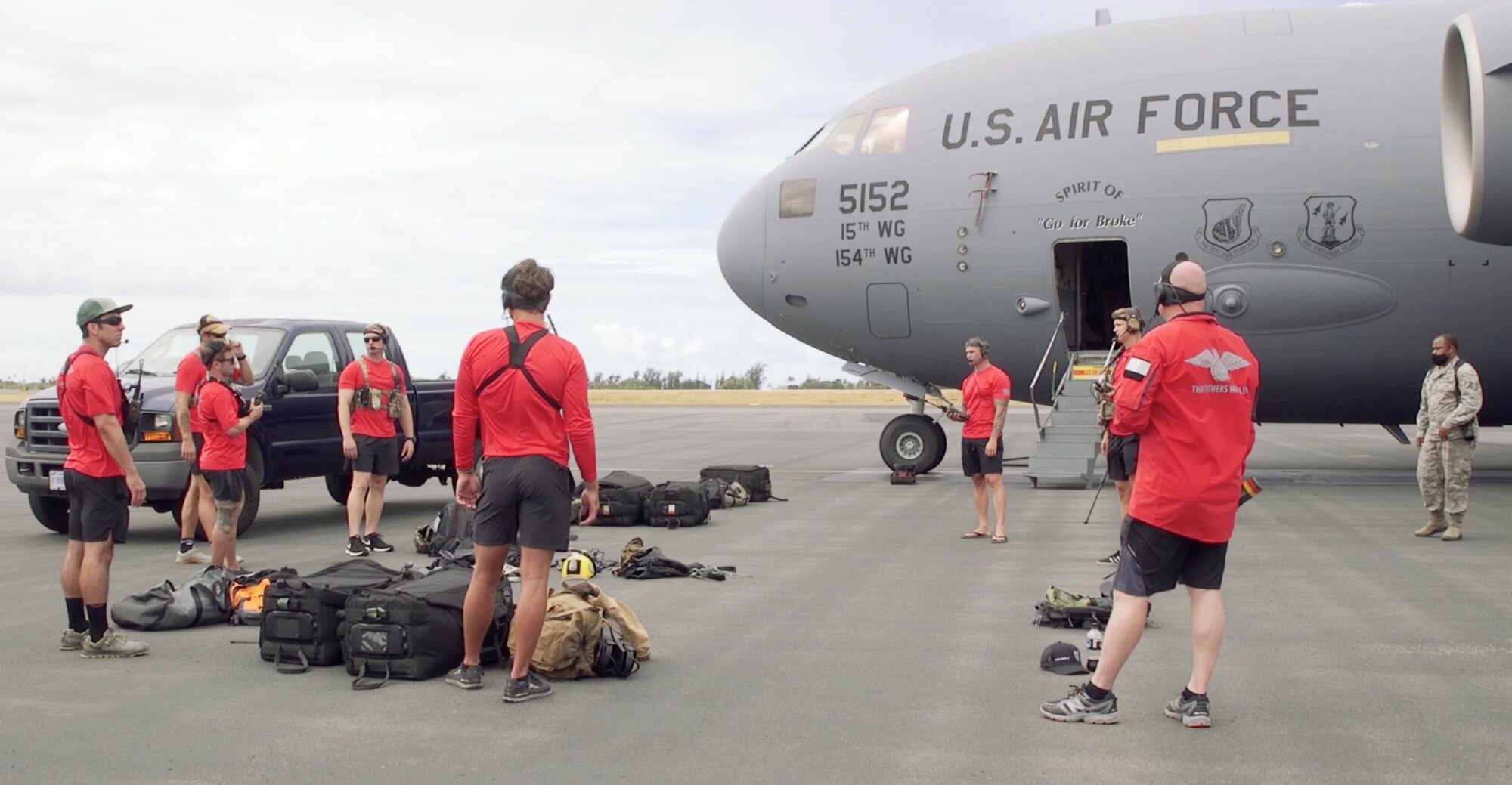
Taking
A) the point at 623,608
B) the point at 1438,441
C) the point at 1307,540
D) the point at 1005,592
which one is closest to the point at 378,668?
the point at 623,608

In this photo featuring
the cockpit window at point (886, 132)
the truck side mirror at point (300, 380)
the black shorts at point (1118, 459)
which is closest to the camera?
the black shorts at point (1118, 459)

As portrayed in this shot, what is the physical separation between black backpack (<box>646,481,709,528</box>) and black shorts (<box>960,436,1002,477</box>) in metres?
2.73

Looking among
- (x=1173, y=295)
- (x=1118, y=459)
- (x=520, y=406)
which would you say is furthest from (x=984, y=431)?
(x=520, y=406)

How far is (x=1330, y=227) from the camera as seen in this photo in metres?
15.4

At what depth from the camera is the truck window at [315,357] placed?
13539 mm

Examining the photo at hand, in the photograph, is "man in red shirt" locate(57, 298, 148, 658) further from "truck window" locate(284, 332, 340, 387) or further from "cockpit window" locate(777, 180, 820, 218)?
"cockpit window" locate(777, 180, 820, 218)

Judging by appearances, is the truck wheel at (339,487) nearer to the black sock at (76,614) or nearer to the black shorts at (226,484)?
the black shorts at (226,484)

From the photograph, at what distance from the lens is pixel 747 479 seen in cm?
1567

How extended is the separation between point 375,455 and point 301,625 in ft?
15.8

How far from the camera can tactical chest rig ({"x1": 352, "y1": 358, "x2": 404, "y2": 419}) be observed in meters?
11.6

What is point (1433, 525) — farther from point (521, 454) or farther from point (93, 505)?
point (93, 505)

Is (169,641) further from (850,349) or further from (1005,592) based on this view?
(850,349)

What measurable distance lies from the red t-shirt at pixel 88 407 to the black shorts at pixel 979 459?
701cm

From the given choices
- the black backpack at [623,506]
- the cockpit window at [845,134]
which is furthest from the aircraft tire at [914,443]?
the black backpack at [623,506]
